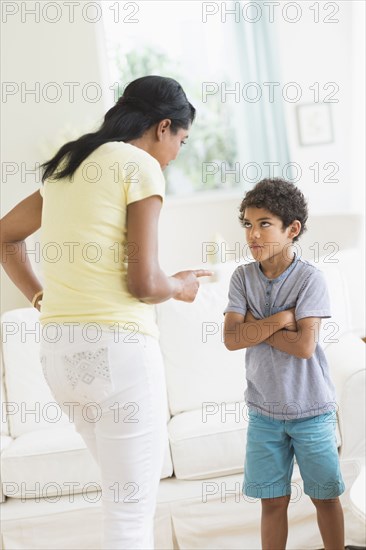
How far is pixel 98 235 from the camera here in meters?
1.45

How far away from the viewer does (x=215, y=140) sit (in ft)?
19.0

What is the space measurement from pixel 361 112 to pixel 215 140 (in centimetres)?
166

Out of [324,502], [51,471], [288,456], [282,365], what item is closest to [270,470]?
[288,456]

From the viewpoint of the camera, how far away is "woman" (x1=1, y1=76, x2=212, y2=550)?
56.6 inches

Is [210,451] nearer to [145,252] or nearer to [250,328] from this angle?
[250,328]

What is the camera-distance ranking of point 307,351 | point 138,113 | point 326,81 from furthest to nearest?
point 326,81, point 307,351, point 138,113

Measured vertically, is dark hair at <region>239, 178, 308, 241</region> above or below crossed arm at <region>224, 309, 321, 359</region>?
above

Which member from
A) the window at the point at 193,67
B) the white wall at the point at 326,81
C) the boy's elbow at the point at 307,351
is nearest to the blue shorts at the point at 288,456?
the boy's elbow at the point at 307,351

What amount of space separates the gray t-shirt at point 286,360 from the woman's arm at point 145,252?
1.62 feet

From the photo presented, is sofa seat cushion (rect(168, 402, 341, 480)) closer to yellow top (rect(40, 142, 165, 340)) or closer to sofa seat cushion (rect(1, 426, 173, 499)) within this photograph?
sofa seat cushion (rect(1, 426, 173, 499))

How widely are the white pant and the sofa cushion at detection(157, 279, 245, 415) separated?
3.93 ft

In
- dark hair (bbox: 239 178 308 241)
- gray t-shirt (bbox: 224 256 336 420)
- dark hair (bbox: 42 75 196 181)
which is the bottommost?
gray t-shirt (bbox: 224 256 336 420)

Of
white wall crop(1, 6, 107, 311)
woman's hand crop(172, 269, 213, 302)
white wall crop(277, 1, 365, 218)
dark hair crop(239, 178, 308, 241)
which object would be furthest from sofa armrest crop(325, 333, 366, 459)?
white wall crop(1, 6, 107, 311)

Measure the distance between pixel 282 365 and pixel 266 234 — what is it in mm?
335
